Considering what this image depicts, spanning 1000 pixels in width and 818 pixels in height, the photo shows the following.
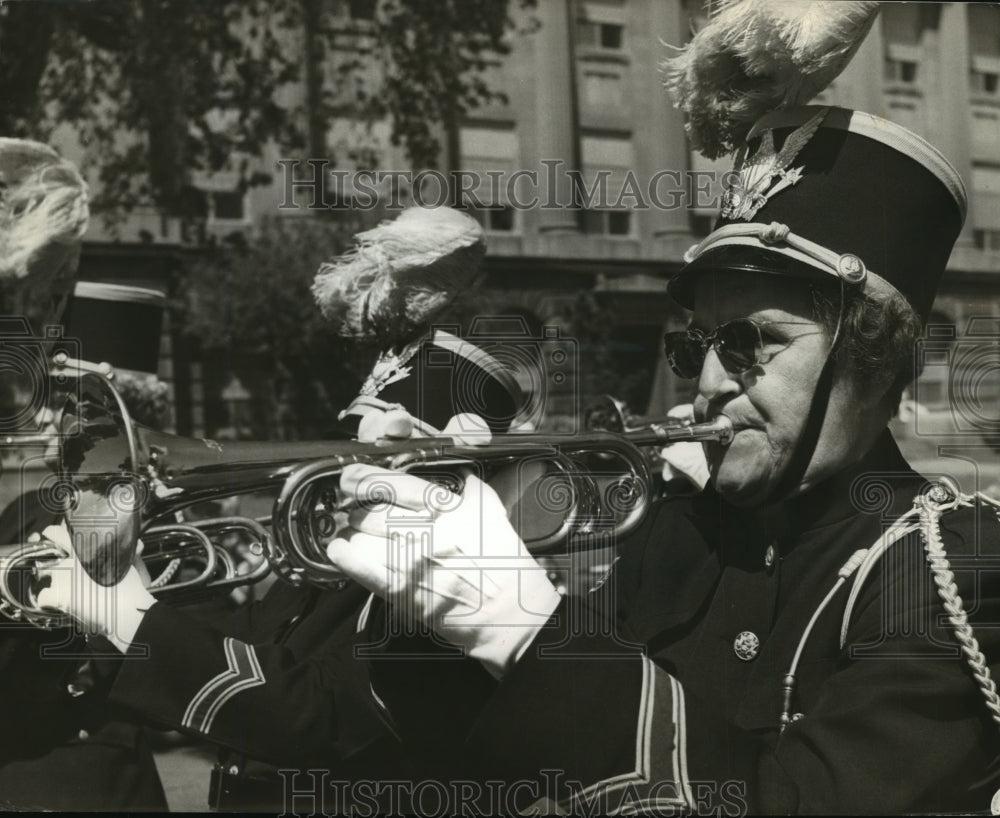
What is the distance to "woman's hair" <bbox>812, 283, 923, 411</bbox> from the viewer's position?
1979mm

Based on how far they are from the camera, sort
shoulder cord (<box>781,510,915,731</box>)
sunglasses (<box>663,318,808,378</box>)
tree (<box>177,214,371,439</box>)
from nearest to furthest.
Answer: shoulder cord (<box>781,510,915,731</box>) → sunglasses (<box>663,318,808,378</box>) → tree (<box>177,214,371,439</box>)

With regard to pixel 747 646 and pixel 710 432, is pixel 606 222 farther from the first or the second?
pixel 747 646

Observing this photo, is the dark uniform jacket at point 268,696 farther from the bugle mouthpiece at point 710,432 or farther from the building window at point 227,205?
the building window at point 227,205

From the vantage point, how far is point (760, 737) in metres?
1.85

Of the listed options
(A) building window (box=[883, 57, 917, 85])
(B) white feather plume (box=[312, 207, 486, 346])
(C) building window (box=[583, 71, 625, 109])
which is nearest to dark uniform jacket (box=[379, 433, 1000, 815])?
(B) white feather plume (box=[312, 207, 486, 346])

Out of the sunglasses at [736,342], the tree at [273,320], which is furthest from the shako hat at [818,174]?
the tree at [273,320]

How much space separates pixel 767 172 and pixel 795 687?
3.01ft

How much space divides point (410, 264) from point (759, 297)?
96 centimetres

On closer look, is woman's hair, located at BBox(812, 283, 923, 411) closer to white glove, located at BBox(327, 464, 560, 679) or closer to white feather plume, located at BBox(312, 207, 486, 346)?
white glove, located at BBox(327, 464, 560, 679)

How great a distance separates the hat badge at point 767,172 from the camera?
6.68ft

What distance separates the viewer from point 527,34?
311cm

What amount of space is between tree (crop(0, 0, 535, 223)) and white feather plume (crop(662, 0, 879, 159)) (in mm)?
1101

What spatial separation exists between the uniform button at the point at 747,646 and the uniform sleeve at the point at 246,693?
76 centimetres

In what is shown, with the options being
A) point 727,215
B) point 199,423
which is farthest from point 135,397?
point 727,215
